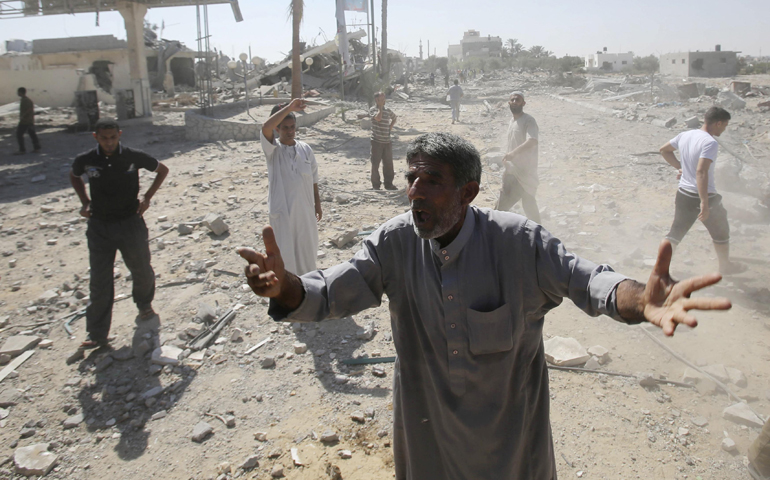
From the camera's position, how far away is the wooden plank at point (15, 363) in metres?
3.97

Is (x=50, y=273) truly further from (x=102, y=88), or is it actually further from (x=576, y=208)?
(x=102, y=88)

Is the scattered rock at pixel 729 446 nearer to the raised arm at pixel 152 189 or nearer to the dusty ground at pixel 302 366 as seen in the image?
the dusty ground at pixel 302 366

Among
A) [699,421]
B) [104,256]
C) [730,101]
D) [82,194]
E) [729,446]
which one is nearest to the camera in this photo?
[729,446]

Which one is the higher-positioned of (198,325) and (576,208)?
(576,208)

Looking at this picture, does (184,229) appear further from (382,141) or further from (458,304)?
(458,304)

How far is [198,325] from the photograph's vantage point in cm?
455

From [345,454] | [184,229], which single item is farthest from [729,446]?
[184,229]

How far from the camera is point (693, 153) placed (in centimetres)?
461

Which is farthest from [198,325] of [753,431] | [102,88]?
[102,88]

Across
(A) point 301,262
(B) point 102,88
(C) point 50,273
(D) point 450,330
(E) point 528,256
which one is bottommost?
(C) point 50,273

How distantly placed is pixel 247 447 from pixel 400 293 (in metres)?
1.91

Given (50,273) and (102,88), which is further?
(102,88)

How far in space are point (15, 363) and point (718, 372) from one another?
5.04 m

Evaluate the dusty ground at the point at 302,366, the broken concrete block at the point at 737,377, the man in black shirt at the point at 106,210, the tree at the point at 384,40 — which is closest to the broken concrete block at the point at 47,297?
the dusty ground at the point at 302,366
